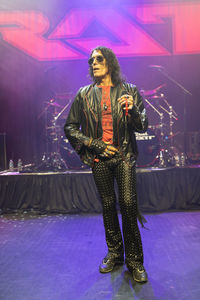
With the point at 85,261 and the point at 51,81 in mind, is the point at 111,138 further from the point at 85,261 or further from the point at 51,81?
the point at 51,81

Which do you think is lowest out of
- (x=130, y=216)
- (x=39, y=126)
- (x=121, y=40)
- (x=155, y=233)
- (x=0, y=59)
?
(x=155, y=233)

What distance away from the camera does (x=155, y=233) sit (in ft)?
11.4

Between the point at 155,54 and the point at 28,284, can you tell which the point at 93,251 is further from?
the point at 155,54

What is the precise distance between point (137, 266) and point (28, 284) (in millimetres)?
869

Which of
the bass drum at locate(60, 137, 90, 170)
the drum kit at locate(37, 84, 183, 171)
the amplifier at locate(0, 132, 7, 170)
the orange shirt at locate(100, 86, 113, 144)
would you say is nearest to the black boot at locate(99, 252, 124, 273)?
the orange shirt at locate(100, 86, 113, 144)

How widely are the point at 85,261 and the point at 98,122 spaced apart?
4.31 feet

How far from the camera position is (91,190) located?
452 cm

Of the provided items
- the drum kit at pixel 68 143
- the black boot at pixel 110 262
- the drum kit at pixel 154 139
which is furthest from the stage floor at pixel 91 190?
the black boot at pixel 110 262

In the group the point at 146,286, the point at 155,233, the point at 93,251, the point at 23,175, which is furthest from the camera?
the point at 23,175

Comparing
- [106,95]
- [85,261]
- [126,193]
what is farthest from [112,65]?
[85,261]

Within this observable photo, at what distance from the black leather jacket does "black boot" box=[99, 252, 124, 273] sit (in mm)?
822

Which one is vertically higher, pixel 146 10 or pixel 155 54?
pixel 146 10

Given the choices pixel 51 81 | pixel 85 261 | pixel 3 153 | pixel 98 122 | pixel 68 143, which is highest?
pixel 51 81

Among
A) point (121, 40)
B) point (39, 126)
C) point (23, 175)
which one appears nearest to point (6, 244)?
point (23, 175)
